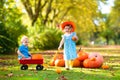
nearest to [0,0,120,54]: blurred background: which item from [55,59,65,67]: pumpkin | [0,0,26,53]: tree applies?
[0,0,26,53]: tree

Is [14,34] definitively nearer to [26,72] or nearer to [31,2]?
[26,72]

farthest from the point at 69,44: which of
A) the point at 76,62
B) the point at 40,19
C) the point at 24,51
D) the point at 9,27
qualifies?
the point at 40,19

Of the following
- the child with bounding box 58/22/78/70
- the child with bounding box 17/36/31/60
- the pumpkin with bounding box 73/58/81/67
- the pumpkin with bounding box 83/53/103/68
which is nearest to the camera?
the child with bounding box 17/36/31/60

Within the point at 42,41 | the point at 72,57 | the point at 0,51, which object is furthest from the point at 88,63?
the point at 42,41

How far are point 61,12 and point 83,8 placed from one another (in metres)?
9.12

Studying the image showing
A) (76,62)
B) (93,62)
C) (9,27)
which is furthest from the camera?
(9,27)

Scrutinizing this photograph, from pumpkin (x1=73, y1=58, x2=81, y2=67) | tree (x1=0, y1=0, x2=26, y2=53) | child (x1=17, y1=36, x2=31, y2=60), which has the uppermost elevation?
tree (x1=0, y1=0, x2=26, y2=53)

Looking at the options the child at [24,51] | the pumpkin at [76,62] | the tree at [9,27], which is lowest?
the pumpkin at [76,62]

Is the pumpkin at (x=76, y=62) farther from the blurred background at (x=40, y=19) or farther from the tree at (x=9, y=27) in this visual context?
the tree at (x=9, y=27)

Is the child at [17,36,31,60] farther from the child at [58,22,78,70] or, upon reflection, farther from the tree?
the tree

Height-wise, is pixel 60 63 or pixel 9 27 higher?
pixel 9 27

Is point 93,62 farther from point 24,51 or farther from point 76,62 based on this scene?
point 24,51

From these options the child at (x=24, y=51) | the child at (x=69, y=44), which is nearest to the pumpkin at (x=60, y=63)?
the child at (x=69, y=44)

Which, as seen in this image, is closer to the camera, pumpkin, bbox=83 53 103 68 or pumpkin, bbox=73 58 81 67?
pumpkin, bbox=83 53 103 68
